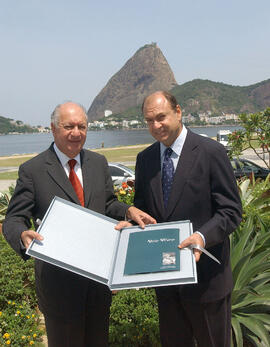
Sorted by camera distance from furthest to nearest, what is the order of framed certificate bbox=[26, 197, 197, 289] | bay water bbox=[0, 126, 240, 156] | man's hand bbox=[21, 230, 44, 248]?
1. bay water bbox=[0, 126, 240, 156]
2. man's hand bbox=[21, 230, 44, 248]
3. framed certificate bbox=[26, 197, 197, 289]

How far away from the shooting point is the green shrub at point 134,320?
3064 millimetres

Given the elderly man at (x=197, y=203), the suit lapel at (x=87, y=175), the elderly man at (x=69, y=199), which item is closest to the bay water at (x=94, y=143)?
the suit lapel at (x=87, y=175)

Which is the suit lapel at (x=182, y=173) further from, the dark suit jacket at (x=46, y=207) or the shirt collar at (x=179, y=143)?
the dark suit jacket at (x=46, y=207)

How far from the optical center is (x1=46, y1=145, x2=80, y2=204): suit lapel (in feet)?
7.30

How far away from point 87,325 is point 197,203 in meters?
1.04

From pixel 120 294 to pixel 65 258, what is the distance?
5.94 ft

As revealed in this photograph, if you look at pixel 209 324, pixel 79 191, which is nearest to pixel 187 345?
pixel 209 324

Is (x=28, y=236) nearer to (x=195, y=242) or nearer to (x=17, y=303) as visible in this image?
(x=195, y=242)

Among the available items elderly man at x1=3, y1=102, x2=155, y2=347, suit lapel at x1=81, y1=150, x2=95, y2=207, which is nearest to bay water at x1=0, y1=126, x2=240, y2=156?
suit lapel at x1=81, y1=150, x2=95, y2=207

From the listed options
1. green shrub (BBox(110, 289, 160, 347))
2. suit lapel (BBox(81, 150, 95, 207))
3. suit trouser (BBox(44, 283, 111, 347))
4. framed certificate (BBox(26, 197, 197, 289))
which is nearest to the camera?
framed certificate (BBox(26, 197, 197, 289))

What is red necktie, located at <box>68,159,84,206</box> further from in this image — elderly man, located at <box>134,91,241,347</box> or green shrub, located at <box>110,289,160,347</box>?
green shrub, located at <box>110,289,160,347</box>

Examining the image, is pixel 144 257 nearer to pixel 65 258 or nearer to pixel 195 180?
pixel 65 258

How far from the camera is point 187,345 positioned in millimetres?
2352

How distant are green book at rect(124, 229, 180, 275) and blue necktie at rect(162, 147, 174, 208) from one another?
280mm
